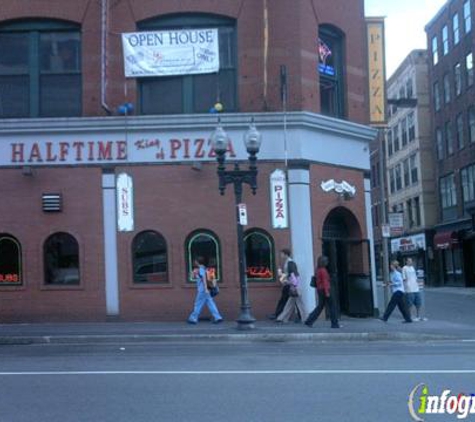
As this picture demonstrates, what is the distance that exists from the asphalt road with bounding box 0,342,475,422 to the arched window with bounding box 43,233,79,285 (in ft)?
14.9

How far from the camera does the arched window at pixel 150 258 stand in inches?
726

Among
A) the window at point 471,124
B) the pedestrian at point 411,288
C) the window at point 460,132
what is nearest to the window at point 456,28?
the window at point 460,132

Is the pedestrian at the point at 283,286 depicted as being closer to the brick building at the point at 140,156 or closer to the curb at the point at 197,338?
the brick building at the point at 140,156

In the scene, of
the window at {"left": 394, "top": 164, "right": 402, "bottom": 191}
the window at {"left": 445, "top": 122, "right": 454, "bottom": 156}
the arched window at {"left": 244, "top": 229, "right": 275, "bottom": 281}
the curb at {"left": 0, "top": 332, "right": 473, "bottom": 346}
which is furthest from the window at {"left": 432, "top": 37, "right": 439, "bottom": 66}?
the curb at {"left": 0, "top": 332, "right": 473, "bottom": 346}

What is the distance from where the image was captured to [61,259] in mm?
18547

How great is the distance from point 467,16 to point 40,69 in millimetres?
33380

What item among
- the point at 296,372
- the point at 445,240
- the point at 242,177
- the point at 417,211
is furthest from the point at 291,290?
the point at 417,211

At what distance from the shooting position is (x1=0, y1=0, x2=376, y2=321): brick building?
18.3 m

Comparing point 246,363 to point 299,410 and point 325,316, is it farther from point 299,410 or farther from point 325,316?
point 325,316

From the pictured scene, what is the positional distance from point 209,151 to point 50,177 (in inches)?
161

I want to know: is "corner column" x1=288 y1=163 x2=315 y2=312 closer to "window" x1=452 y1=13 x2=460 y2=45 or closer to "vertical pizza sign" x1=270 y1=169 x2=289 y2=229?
"vertical pizza sign" x1=270 y1=169 x2=289 y2=229

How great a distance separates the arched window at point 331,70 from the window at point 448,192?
2942 centimetres

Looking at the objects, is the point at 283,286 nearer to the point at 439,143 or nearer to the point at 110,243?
the point at 110,243

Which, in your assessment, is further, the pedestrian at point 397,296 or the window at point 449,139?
the window at point 449,139
